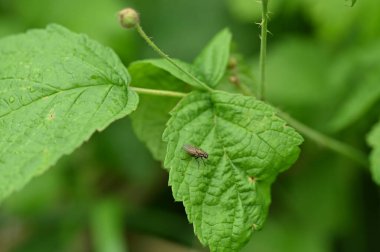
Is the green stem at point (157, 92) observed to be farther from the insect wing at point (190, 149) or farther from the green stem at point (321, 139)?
the green stem at point (321, 139)

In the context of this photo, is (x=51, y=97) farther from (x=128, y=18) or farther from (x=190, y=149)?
(x=190, y=149)

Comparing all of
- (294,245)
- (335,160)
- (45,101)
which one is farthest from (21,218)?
(45,101)

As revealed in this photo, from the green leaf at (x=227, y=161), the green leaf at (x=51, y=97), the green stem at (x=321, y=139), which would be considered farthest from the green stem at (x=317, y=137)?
the green leaf at (x=51, y=97)

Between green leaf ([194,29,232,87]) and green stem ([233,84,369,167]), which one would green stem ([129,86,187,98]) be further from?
green stem ([233,84,369,167])

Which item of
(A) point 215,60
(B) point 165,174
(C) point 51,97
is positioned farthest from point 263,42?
(B) point 165,174

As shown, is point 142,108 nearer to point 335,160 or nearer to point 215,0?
point 335,160

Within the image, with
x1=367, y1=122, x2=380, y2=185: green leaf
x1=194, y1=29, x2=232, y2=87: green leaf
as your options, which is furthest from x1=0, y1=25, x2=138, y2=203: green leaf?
x1=367, y1=122, x2=380, y2=185: green leaf
